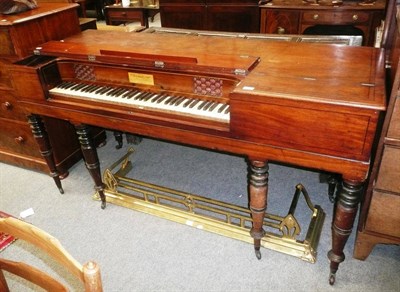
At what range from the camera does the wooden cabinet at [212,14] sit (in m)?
4.12

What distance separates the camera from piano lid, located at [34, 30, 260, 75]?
68.0 inches

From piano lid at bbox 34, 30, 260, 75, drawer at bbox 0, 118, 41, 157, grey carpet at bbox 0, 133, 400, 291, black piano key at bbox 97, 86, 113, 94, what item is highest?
piano lid at bbox 34, 30, 260, 75

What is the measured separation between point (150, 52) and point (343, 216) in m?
1.30

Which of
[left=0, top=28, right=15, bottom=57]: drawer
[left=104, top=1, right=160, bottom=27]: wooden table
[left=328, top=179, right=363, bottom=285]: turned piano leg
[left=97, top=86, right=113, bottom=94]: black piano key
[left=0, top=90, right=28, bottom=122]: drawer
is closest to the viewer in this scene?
[left=328, top=179, right=363, bottom=285]: turned piano leg

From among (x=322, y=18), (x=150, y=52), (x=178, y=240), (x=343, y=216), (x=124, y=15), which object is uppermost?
(x=150, y=52)

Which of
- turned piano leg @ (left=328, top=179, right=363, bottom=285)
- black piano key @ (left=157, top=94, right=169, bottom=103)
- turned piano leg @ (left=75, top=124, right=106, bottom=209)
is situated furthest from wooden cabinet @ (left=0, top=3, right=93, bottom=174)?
turned piano leg @ (left=328, top=179, right=363, bottom=285)

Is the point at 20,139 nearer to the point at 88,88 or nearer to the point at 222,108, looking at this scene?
the point at 88,88

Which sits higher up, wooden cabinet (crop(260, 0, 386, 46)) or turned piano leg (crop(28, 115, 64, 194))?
wooden cabinet (crop(260, 0, 386, 46))

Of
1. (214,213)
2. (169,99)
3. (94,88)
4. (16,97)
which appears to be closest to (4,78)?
(16,97)

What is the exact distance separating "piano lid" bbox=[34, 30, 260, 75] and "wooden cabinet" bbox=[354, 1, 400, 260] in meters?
0.64

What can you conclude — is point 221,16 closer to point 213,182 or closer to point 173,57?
point 213,182

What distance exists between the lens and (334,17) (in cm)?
351

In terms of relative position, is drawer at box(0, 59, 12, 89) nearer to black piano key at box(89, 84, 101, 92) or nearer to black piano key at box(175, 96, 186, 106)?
black piano key at box(89, 84, 101, 92)

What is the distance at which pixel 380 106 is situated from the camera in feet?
4.13
